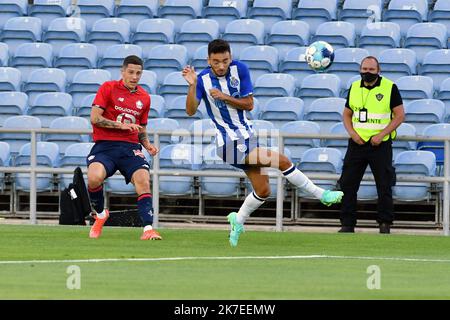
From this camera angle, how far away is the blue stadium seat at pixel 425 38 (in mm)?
20938

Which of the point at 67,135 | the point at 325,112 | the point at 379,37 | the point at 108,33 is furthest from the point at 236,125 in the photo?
the point at 108,33

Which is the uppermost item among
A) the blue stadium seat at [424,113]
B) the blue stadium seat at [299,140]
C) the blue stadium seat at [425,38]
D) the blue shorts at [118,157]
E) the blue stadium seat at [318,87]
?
the blue stadium seat at [425,38]

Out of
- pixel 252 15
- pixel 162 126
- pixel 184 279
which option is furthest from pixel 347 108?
pixel 184 279

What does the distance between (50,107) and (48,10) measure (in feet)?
11.3

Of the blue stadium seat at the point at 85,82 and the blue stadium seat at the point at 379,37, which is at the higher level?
the blue stadium seat at the point at 379,37

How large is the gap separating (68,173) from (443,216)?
16.6 ft

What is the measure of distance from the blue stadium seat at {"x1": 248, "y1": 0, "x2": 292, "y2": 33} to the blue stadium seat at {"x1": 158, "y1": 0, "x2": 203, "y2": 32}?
95 cm

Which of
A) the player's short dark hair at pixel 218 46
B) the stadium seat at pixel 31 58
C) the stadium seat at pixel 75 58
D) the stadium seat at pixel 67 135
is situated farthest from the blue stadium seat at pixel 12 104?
the player's short dark hair at pixel 218 46

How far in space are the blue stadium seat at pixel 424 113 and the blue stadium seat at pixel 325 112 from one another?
0.99m

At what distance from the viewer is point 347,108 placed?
666 inches

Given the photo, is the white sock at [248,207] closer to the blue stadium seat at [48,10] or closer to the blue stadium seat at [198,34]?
the blue stadium seat at [198,34]

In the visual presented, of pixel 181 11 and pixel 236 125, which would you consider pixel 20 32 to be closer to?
pixel 181 11

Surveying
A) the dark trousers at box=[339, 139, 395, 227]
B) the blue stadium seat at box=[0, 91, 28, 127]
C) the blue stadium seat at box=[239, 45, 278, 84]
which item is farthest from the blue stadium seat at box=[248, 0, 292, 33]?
the dark trousers at box=[339, 139, 395, 227]

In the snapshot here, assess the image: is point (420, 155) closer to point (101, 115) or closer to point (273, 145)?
point (273, 145)
